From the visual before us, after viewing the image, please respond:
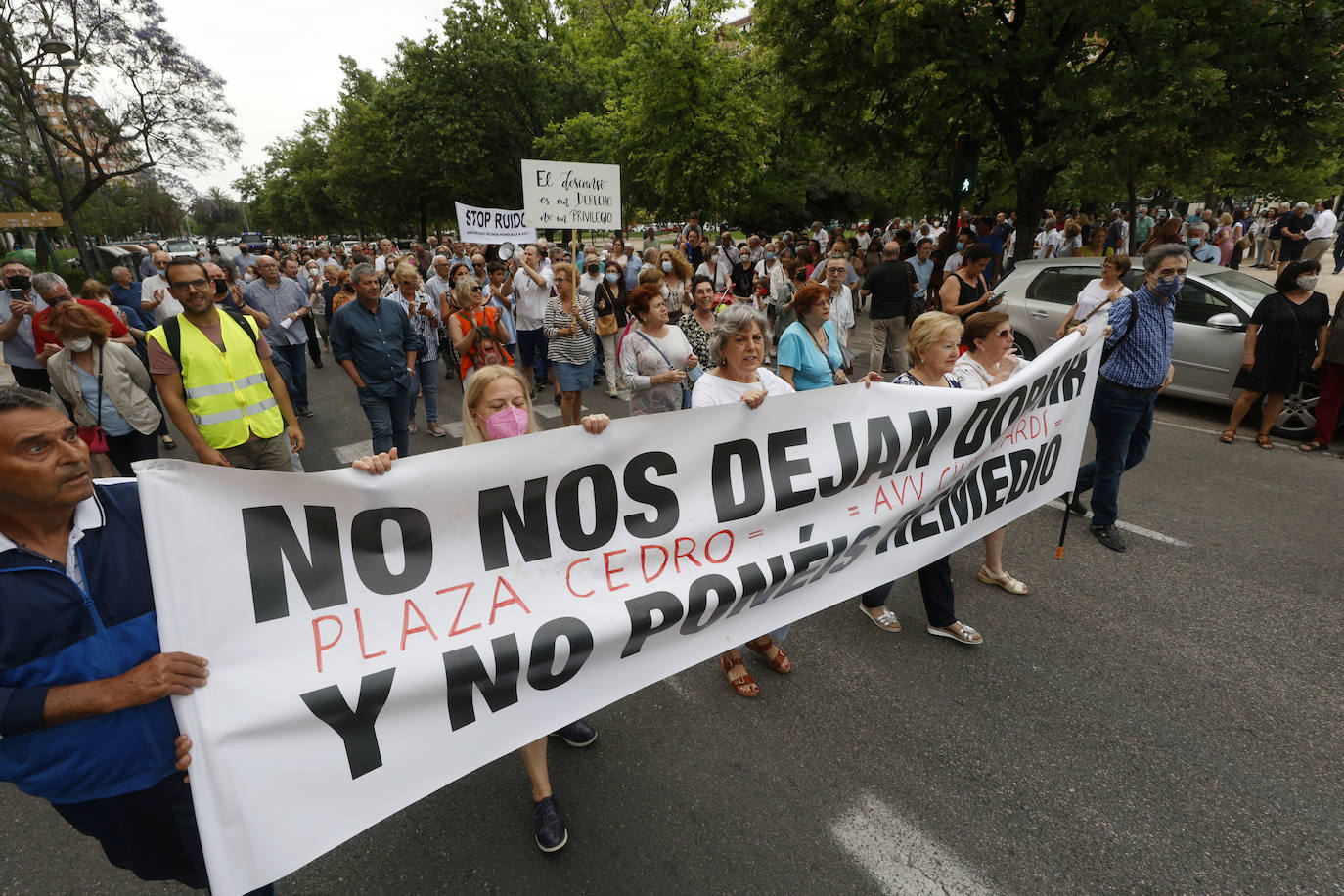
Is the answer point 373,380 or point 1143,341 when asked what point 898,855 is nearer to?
point 1143,341

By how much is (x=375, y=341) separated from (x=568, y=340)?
1.97 metres

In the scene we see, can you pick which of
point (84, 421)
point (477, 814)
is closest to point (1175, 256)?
point (477, 814)

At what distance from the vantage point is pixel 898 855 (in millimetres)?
2375

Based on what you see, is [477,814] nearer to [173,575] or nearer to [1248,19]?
[173,575]

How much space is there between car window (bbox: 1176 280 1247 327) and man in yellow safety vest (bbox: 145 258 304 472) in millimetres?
8507

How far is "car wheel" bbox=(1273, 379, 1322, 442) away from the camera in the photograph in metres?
6.42

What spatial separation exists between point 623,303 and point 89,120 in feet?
95.8

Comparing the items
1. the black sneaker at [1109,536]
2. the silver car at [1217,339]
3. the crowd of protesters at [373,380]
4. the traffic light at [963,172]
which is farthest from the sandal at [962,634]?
the traffic light at [963,172]

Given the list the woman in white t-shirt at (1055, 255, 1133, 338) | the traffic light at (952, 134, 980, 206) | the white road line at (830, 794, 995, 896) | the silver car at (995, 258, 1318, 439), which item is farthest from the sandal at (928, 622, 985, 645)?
the traffic light at (952, 134, 980, 206)

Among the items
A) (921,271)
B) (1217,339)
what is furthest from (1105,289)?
(921,271)

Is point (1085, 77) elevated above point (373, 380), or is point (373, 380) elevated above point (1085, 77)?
point (1085, 77)

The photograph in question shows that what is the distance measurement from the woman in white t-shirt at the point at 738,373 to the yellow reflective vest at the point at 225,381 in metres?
2.61

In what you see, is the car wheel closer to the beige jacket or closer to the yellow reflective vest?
the yellow reflective vest

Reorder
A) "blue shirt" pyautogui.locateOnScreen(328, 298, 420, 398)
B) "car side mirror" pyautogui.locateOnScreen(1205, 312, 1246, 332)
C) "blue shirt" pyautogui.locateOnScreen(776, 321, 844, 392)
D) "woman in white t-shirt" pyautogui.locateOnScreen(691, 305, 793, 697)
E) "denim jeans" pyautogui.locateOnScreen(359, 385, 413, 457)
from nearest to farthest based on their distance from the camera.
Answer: "woman in white t-shirt" pyautogui.locateOnScreen(691, 305, 793, 697)
"blue shirt" pyautogui.locateOnScreen(776, 321, 844, 392)
"blue shirt" pyautogui.locateOnScreen(328, 298, 420, 398)
"denim jeans" pyautogui.locateOnScreen(359, 385, 413, 457)
"car side mirror" pyautogui.locateOnScreen(1205, 312, 1246, 332)
